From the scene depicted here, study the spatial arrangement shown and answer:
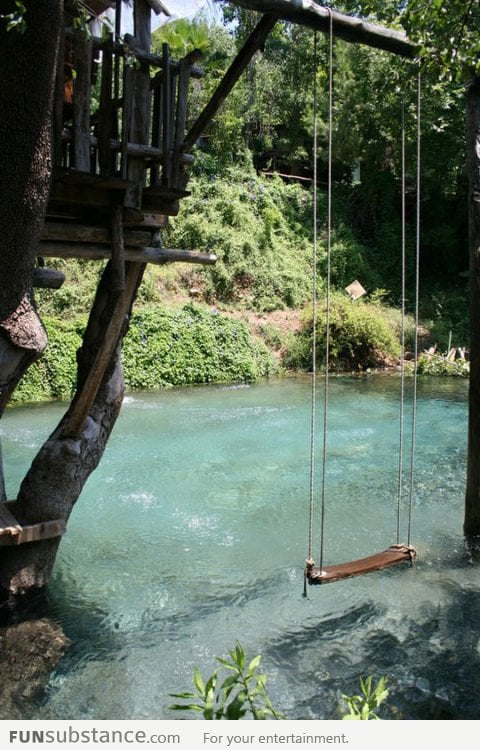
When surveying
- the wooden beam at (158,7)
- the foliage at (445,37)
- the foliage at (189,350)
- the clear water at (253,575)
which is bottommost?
the clear water at (253,575)

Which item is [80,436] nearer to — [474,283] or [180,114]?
[180,114]

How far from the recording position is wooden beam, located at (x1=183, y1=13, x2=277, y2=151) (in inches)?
177

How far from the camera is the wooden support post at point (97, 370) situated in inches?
182

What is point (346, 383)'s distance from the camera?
48.8ft

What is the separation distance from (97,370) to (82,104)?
156 cm

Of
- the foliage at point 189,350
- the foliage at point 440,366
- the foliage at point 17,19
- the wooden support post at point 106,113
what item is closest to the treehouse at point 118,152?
the wooden support post at point 106,113

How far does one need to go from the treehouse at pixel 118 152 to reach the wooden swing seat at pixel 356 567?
2.07 metres

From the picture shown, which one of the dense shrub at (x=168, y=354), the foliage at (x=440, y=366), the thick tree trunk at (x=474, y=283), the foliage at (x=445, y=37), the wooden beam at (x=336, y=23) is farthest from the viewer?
the foliage at (x=440, y=366)

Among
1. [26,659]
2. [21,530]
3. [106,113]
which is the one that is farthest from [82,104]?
[26,659]

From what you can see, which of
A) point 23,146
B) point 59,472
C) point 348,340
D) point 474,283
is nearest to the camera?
point 23,146

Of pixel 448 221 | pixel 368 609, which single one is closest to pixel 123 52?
pixel 368 609

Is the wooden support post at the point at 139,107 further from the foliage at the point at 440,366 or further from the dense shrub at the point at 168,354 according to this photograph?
the foliage at the point at 440,366

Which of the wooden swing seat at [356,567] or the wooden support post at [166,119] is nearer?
the wooden swing seat at [356,567]

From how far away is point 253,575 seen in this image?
228 inches
